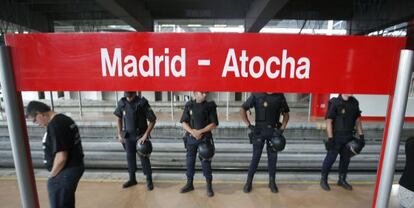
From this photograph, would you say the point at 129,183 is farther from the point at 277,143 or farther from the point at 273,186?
the point at 277,143

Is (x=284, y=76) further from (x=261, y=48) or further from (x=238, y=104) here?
(x=238, y=104)

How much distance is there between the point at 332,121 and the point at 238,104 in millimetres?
6428

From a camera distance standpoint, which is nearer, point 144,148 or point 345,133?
point 144,148

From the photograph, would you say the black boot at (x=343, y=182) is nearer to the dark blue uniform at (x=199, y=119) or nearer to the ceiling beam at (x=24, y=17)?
the dark blue uniform at (x=199, y=119)

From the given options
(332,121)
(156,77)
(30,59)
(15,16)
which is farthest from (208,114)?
(15,16)

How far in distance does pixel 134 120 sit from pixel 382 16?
858 cm

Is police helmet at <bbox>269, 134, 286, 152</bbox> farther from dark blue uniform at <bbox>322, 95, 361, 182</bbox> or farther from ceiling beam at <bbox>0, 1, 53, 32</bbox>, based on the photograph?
ceiling beam at <bbox>0, 1, 53, 32</bbox>

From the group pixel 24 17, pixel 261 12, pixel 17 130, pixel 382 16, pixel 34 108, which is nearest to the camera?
pixel 17 130

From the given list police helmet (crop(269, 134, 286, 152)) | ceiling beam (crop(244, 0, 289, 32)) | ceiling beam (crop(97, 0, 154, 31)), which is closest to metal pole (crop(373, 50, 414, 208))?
police helmet (crop(269, 134, 286, 152))

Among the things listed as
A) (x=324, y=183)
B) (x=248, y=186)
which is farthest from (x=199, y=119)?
(x=324, y=183)

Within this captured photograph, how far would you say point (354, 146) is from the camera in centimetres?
324

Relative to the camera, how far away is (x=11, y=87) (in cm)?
127

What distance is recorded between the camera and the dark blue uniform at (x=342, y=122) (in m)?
3.27

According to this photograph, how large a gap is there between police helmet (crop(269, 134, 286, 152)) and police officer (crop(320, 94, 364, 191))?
77 cm
